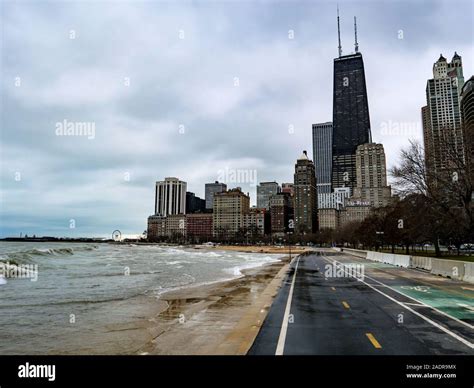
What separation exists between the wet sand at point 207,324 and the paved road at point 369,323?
19.6 inches

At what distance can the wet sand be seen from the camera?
863cm

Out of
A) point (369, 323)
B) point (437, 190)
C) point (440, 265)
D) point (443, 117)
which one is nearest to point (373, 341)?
point (369, 323)

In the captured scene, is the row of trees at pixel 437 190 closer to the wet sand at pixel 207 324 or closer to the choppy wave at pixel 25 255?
the wet sand at pixel 207 324

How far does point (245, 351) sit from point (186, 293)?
13.8 m

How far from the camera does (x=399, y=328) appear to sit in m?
10.3

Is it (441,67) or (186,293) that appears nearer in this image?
(186,293)

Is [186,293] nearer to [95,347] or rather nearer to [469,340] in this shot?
[95,347]

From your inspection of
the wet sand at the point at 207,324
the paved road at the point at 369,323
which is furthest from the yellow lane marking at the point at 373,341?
the wet sand at the point at 207,324

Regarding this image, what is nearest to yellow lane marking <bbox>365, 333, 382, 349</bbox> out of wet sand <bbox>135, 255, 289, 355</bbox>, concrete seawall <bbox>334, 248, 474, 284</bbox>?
wet sand <bbox>135, 255, 289, 355</bbox>

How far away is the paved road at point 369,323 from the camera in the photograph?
825 cm

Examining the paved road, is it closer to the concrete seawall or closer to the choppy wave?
the concrete seawall
